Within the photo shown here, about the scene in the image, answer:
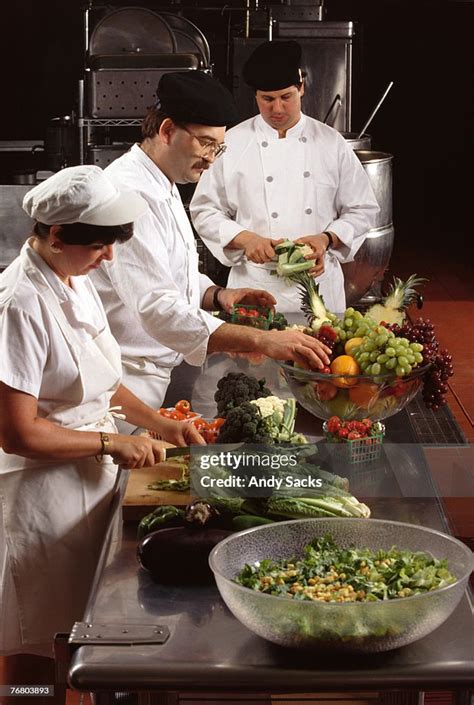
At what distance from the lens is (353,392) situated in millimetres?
2119

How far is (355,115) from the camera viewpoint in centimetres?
365

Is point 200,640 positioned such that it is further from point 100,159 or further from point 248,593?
point 100,159

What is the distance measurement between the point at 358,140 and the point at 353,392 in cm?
169

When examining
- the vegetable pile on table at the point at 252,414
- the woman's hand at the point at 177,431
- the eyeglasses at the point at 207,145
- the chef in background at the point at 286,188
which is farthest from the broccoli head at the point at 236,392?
the chef in background at the point at 286,188

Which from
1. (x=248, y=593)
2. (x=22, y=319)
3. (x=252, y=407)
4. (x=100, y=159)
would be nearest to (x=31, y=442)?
(x=22, y=319)

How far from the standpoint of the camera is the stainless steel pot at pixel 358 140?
11.8 ft

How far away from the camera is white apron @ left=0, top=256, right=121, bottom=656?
1.96 meters

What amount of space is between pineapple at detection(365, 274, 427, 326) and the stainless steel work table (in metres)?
0.91

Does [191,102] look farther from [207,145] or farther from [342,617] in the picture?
[342,617]

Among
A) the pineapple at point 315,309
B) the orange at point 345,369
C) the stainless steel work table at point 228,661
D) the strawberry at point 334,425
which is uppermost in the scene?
the pineapple at point 315,309

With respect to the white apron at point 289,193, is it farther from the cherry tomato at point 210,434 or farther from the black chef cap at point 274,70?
the cherry tomato at point 210,434

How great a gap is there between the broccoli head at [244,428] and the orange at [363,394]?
0.74ft

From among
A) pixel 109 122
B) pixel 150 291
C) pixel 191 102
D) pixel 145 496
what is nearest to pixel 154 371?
pixel 150 291

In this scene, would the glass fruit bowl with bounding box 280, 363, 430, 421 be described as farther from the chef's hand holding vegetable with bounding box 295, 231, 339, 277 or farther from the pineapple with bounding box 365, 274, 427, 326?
the chef's hand holding vegetable with bounding box 295, 231, 339, 277
